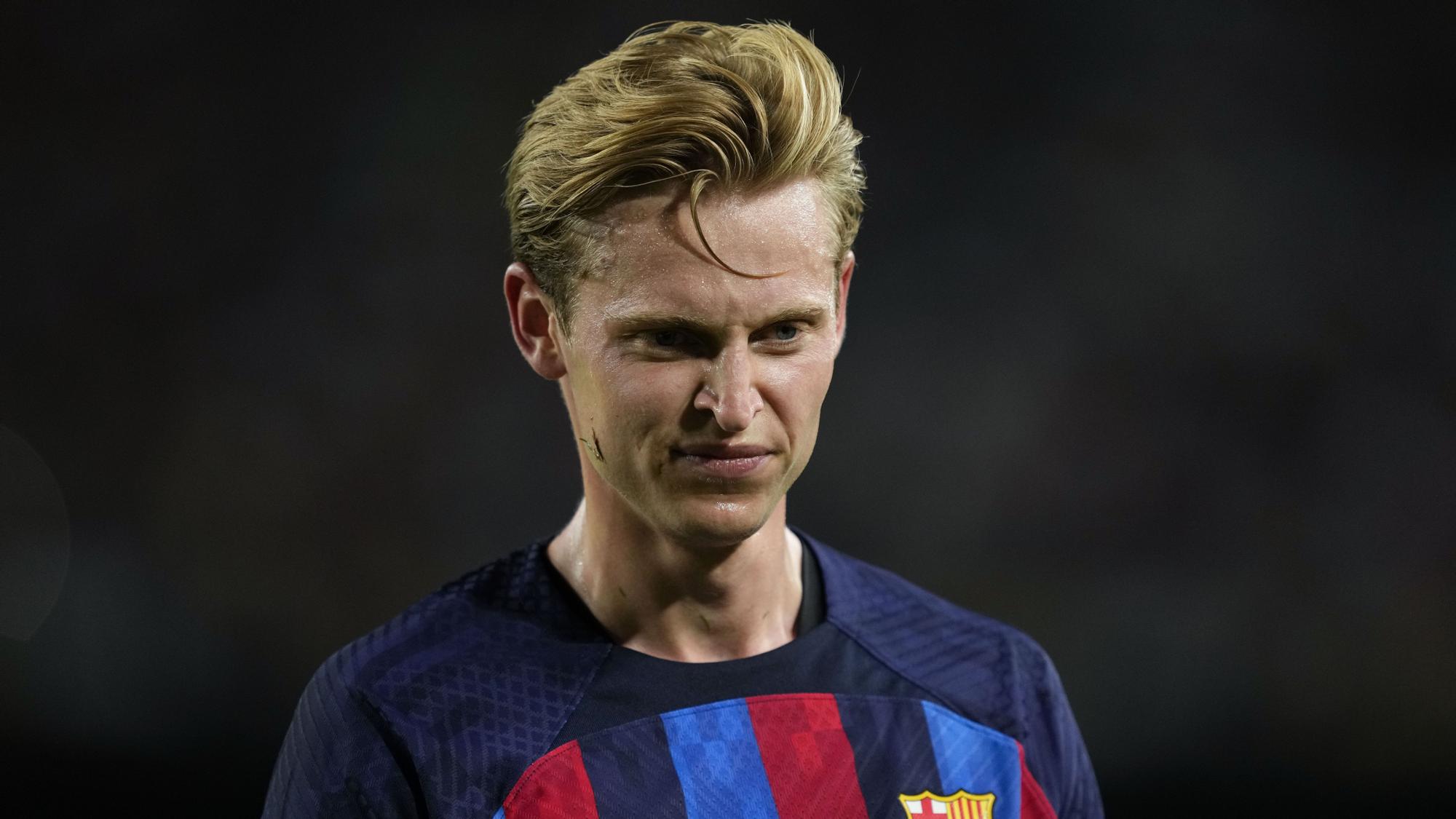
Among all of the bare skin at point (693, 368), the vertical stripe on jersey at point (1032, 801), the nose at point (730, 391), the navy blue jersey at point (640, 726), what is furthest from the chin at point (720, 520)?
the vertical stripe on jersey at point (1032, 801)

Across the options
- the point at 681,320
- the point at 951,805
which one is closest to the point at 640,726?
the point at 951,805

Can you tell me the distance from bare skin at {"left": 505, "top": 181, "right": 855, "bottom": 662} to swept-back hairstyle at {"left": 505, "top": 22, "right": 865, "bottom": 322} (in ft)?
0.11

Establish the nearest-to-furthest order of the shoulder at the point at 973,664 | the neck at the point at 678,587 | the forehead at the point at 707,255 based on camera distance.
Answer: the forehead at the point at 707,255 → the neck at the point at 678,587 → the shoulder at the point at 973,664

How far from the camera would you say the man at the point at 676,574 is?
1883 millimetres

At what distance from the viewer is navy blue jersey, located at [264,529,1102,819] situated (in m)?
1.95

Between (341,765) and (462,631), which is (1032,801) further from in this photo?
(341,765)

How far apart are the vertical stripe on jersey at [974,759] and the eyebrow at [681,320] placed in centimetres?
64

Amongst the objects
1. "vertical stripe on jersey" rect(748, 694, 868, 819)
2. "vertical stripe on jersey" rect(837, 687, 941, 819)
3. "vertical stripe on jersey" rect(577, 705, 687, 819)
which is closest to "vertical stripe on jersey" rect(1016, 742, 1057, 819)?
"vertical stripe on jersey" rect(837, 687, 941, 819)

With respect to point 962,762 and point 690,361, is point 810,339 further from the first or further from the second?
point 962,762

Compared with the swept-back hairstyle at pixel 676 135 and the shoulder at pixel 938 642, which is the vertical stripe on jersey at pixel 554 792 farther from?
the swept-back hairstyle at pixel 676 135

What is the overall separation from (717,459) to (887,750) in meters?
0.53

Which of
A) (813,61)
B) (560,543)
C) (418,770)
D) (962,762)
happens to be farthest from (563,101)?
(962,762)

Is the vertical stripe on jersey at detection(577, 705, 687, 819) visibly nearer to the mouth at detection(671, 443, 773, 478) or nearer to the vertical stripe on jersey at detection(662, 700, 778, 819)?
the vertical stripe on jersey at detection(662, 700, 778, 819)

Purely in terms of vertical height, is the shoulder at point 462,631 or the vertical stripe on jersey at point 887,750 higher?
the shoulder at point 462,631
